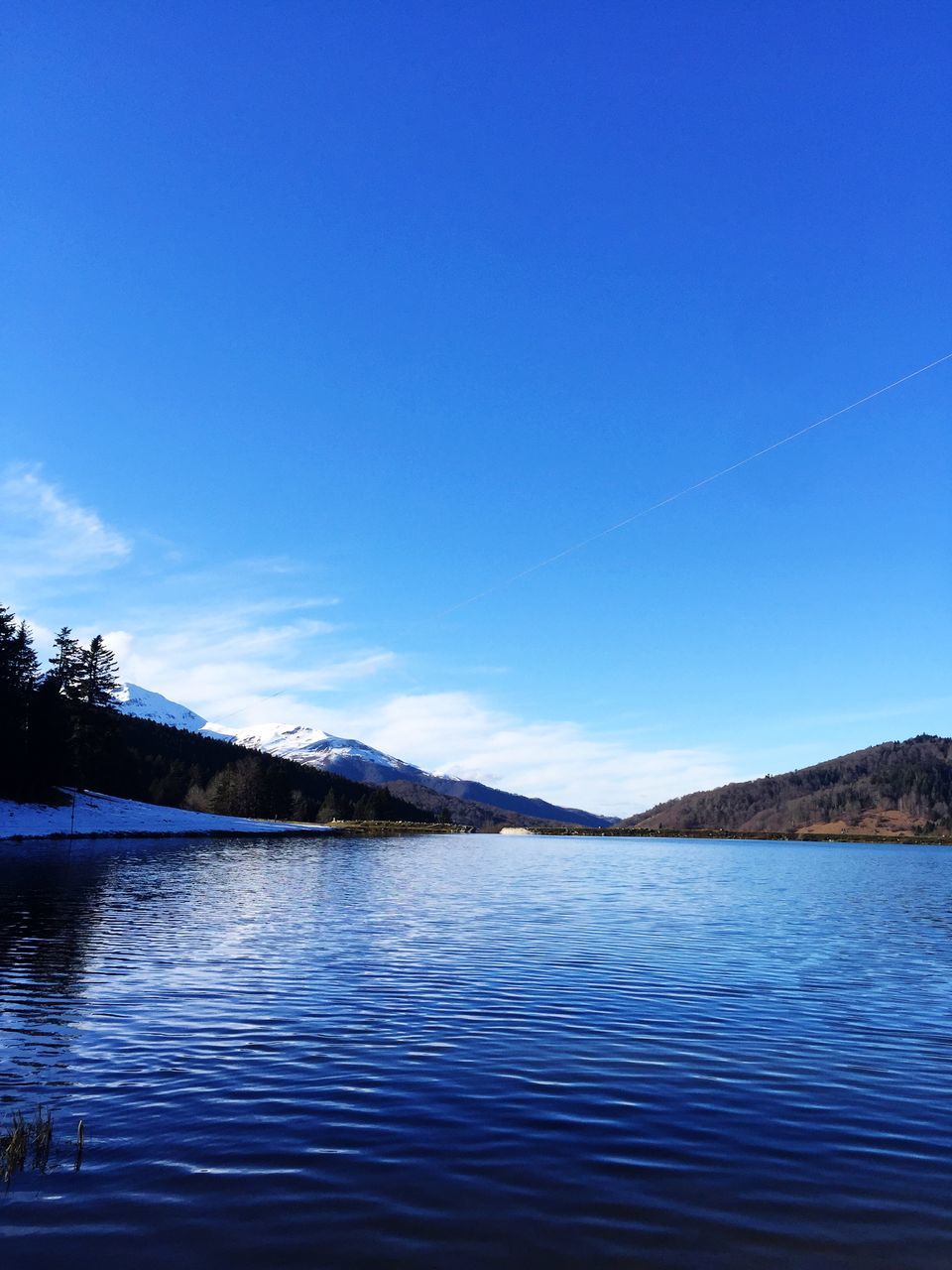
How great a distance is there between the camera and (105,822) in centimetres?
10731

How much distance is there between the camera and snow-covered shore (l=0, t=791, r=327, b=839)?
90375mm

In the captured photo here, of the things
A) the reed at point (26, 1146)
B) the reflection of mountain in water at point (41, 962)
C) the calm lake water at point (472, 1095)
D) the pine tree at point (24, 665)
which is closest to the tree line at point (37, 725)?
the pine tree at point (24, 665)

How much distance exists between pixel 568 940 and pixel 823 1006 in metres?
12.5

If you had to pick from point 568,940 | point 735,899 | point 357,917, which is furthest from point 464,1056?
point 735,899

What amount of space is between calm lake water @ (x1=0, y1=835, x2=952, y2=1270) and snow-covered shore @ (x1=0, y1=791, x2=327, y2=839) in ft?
216

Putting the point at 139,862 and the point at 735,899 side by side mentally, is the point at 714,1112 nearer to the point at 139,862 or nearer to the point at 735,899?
the point at 735,899

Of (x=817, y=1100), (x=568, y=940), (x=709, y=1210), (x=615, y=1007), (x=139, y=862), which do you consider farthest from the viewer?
(x=139, y=862)

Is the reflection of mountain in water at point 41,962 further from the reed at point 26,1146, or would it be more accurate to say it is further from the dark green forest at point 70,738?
the dark green forest at point 70,738

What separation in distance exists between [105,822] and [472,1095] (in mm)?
→ 106587

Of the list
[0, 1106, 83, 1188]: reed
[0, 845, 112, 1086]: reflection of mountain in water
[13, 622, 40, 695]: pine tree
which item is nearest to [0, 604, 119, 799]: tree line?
[13, 622, 40, 695]: pine tree

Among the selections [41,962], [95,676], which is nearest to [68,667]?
[95,676]

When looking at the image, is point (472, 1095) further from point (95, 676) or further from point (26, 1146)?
point (95, 676)

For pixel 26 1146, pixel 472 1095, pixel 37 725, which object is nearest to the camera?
pixel 26 1146

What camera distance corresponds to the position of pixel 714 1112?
43.2ft
